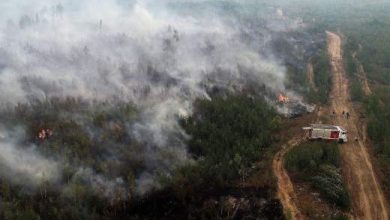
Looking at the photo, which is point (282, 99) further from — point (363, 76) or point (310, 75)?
point (363, 76)

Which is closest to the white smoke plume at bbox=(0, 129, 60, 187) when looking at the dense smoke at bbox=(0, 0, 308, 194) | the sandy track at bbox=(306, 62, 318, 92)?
the dense smoke at bbox=(0, 0, 308, 194)

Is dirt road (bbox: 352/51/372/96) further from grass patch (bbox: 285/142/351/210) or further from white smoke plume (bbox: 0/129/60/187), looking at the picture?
white smoke plume (bbox: 0/129/60/187)

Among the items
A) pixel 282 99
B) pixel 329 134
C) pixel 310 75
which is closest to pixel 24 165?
pixel 329 134

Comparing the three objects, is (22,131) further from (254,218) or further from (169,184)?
(254,218)

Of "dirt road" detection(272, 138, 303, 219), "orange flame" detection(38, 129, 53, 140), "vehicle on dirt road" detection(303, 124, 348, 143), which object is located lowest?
"orange flame" detection(38, 129, 53, 140)

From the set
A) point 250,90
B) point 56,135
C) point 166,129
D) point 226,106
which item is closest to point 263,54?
point 250,90

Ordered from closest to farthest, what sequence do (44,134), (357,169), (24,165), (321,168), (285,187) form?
(285,187), (321,168), (24,165), (357,169), (44,134)

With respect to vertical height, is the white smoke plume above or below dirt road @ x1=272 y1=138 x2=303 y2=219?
below
